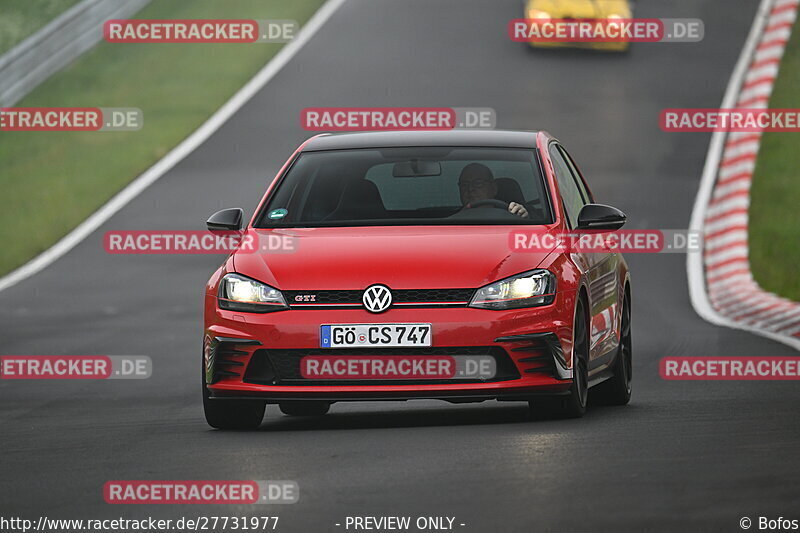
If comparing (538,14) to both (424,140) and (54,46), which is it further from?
(424,140)

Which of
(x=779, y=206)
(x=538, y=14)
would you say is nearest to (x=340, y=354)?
(x=779, y=206)

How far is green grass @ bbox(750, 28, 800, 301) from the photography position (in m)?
19.8

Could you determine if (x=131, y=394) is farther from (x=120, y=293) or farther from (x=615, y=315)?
(x=120, y=293)

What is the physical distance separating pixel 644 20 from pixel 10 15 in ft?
40.0

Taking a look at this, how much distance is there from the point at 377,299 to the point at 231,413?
118cm

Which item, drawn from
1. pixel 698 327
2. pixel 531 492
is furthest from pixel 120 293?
pixel 531 492

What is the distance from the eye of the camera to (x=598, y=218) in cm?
1004

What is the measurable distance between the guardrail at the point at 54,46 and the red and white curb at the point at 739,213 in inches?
433

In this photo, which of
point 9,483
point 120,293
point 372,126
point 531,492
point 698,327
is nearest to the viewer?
point 531,492

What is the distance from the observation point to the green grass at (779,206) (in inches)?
779

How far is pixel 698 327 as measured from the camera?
53.2ft

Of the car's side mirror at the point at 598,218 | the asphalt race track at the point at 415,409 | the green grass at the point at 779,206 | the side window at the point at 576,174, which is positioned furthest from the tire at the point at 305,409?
the green grass at the point at 779,206

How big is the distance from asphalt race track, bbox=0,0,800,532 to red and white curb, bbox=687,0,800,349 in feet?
0.89

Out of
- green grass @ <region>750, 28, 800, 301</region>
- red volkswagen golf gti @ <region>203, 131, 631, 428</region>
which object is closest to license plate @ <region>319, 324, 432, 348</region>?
red volkswagen golf gti @ <region>203, 131, 631, 428</region>
